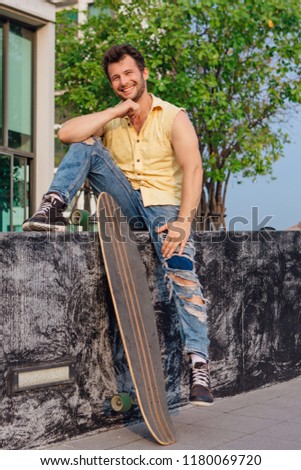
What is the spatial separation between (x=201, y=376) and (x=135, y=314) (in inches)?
20.6

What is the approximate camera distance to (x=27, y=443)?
4.08 m

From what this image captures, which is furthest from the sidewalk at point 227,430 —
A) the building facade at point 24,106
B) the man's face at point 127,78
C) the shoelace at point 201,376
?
the building facade at point 24,106

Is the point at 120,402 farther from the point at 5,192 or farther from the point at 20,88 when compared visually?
the point at 20,88

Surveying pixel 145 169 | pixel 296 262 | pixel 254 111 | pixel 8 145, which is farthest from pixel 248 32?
pixel 145 169

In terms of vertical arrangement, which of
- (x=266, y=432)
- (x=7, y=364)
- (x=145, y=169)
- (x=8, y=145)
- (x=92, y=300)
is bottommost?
(x=266, y=432)

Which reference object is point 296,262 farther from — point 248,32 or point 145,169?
point 248,32

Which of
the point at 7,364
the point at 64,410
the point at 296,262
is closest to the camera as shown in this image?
the point at 7,364

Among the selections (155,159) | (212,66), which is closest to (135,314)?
(155,159)

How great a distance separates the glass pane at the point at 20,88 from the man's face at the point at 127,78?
13.0m

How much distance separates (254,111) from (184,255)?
20.4 meters

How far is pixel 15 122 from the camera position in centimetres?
1789

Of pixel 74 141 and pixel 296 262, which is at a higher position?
pixel 74 141

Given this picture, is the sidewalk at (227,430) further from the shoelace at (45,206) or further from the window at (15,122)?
the window at (15,122)

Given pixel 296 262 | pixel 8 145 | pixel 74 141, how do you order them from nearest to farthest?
→ pixel 74 141, pixel 296 262, pixel 8 145
